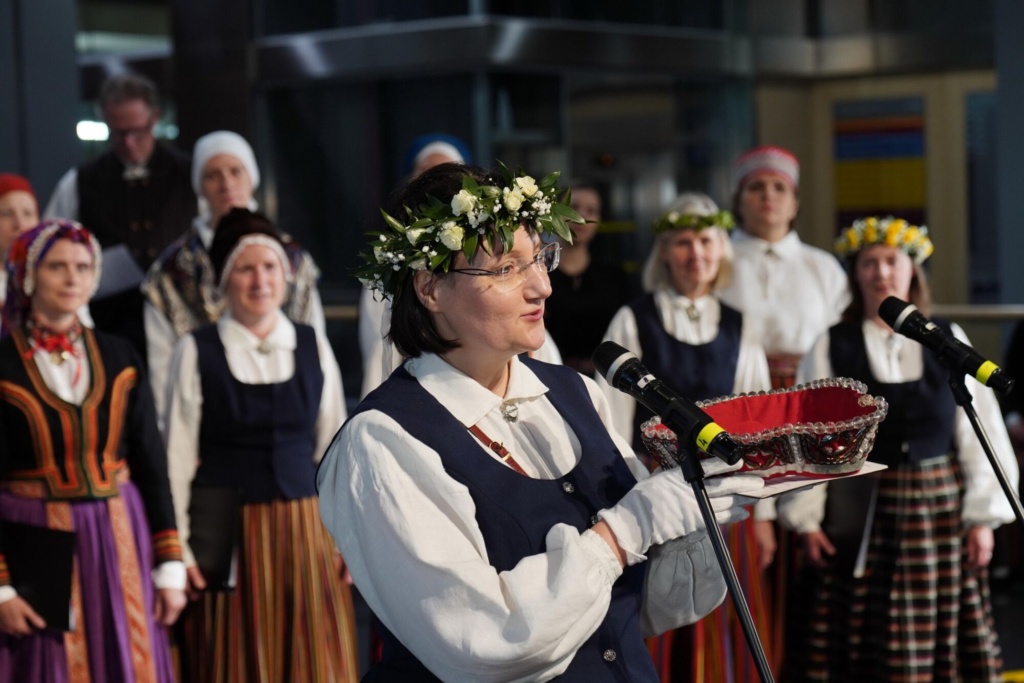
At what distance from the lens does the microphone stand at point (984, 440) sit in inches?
92.4

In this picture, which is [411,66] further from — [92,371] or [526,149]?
[92,371]

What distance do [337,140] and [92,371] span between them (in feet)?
19.9

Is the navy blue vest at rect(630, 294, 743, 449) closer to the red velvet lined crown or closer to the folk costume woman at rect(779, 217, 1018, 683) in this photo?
the folk costume woman at rect(779, 217, 1018, 683)

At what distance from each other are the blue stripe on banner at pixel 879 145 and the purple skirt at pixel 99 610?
750 centimetres

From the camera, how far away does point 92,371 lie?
11.3 ft

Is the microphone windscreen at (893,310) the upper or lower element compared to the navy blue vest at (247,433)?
upper

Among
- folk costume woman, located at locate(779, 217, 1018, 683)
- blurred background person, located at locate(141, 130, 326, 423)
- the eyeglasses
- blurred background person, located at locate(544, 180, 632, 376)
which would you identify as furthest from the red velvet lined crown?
blurred background person, located at locate(544, 180, 632, 376)

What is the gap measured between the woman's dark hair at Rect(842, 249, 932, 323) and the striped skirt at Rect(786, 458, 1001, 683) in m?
0.47

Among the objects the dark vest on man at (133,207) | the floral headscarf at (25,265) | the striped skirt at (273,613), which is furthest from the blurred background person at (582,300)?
the floral headscarf at (25,265)

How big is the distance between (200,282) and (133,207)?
77 centimetres

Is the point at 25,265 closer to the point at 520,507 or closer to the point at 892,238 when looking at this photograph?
the point at 520,507

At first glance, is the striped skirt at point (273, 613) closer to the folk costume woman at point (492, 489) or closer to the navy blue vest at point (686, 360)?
the navy blue vest at point (686, 360)

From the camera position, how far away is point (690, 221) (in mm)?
4262

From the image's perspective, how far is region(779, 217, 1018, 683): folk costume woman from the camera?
13.1ft
